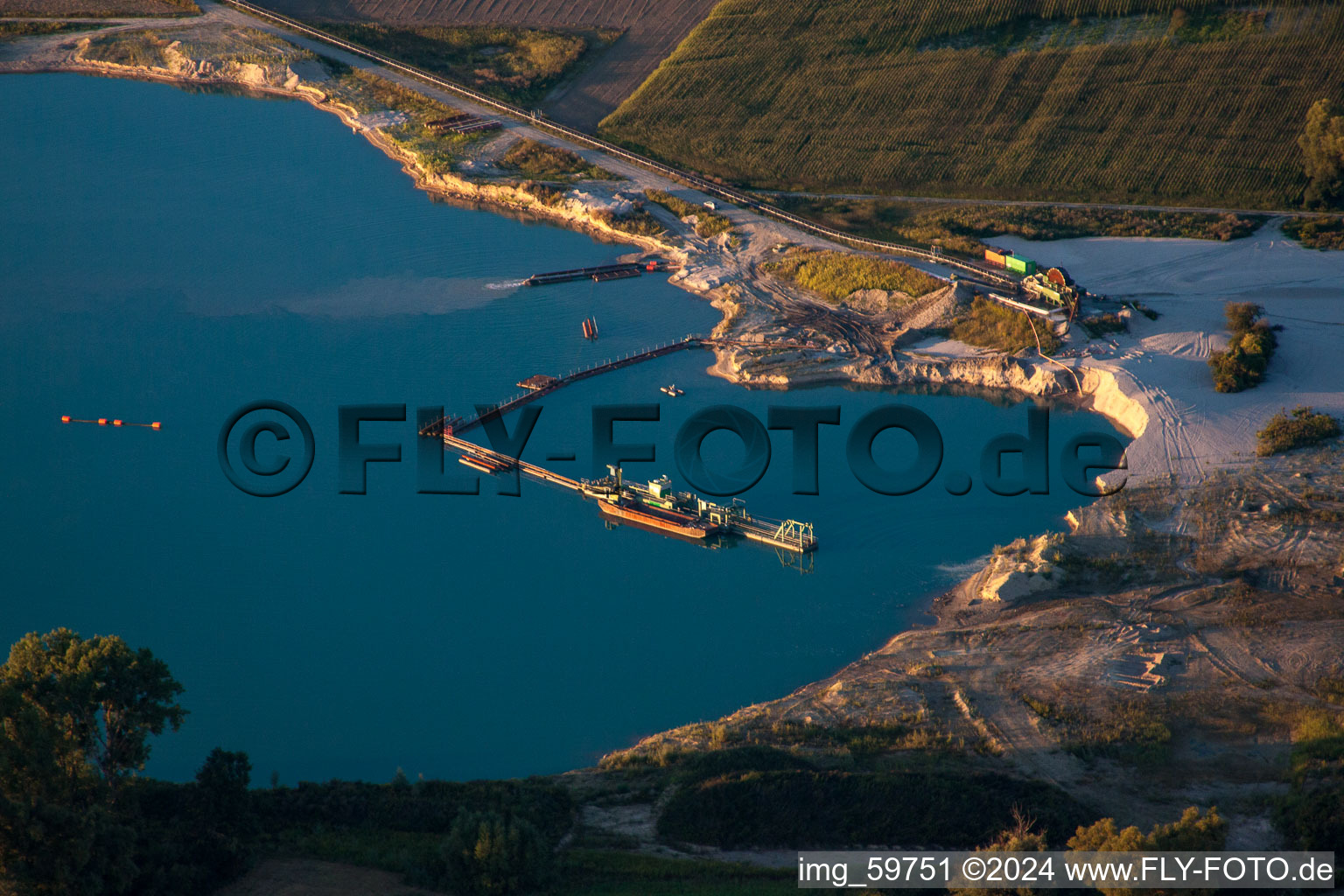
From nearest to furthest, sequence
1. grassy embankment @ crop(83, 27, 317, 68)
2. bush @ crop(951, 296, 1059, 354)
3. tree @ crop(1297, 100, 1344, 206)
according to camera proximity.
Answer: bush @ crop(951, 296, 1059, 354) → tree @ crop(1297, 100, 1344, 206) → grassy embankment @ crop(83, 27, 317, 68)

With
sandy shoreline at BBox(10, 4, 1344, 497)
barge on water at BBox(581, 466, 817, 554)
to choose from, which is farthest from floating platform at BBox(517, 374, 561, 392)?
Answer: barge on water at BBox(581, 466, 817, 554)

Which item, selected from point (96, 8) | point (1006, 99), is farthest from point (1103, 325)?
point (96, 8)

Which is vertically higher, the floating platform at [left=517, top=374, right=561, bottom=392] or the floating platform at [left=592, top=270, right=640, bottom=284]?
the floating platform at [left=592, top=270, right=640, bottom=284]

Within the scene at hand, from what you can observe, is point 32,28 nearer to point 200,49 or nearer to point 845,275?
point 200,49

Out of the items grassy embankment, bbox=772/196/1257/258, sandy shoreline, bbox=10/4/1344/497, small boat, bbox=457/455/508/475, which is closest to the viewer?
small boat, bbox=457/455/508/475

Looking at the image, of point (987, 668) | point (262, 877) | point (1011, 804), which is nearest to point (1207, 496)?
point (987, 668)

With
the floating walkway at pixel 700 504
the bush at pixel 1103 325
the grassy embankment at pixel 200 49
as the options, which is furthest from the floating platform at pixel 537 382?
the grassy embankment at pixel 200 49

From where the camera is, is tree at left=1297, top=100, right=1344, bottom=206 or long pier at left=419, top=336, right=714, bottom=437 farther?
tree at left=1297, top=100, right=1344, bottom=206

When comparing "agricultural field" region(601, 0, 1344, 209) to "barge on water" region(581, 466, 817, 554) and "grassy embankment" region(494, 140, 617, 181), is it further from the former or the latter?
"barge on water" region(581, 466, 817, 554)
